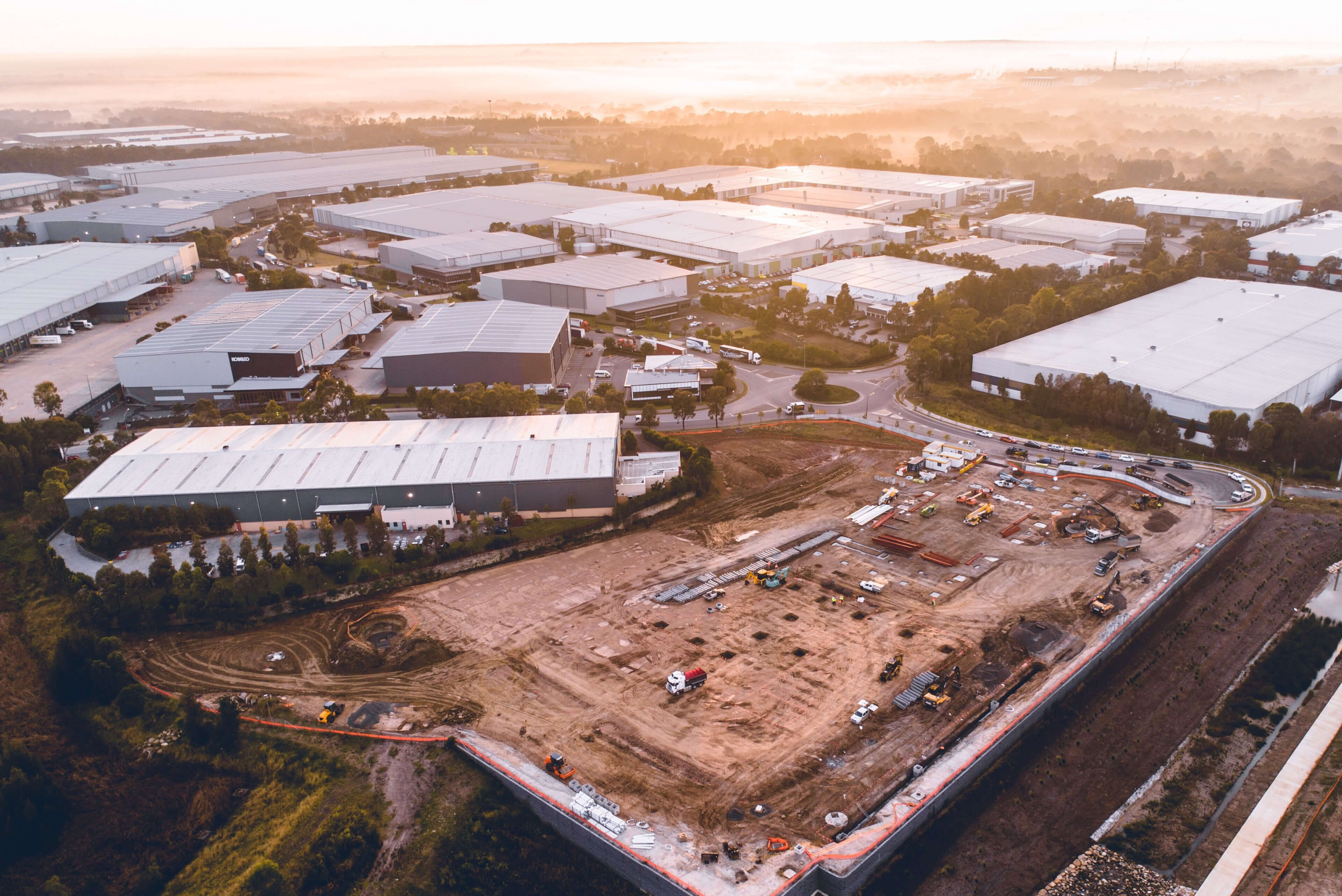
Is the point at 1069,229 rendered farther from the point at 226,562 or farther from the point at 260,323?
the point at 226,562

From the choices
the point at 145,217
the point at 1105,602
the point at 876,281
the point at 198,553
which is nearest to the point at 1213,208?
the point at 876,281

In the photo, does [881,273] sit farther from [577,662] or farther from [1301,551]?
[577,662]

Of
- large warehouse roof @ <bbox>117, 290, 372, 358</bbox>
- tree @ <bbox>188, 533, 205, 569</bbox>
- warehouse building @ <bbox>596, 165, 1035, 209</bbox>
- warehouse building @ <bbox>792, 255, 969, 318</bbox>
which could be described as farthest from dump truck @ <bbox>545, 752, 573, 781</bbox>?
warehouse building @ <bbox>596, 165, 1035, 209</bbox>

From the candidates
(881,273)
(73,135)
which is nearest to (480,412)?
(881,273)

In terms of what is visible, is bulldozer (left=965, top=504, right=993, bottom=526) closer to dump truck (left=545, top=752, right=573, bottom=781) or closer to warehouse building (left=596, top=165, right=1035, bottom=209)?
dump truck (left=545, top=752, right=573, bottom=781)

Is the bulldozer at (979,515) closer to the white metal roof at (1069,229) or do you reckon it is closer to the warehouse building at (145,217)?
the white metal roof at (1069,229)

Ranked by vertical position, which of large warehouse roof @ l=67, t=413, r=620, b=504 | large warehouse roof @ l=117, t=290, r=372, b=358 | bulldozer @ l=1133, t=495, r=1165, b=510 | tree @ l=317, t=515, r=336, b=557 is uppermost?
large warehouse roof @ l=117, t=290, r=372, b=358
